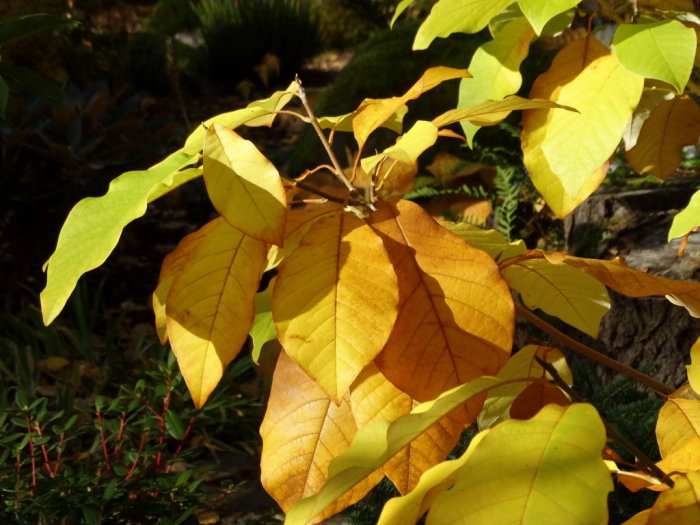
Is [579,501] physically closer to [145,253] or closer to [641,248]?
[641,248]

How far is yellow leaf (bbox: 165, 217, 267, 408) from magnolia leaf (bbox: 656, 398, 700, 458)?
416 millimetres

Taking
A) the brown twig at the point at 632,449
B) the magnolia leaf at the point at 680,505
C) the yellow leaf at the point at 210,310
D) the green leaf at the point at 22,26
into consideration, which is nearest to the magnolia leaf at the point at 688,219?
the brown twig at the point at 632,449

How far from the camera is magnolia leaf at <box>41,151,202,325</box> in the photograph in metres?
0.59

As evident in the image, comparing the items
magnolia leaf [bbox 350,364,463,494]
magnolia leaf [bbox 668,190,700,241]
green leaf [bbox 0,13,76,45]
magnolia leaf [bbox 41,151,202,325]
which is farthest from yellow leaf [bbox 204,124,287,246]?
green leaf [bbox 0,13,76,45]

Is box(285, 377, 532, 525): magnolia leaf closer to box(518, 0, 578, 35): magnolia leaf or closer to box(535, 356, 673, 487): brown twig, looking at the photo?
box(535, 356, 673, 487): brown twig

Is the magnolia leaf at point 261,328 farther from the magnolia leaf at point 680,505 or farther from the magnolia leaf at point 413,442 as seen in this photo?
the magnolia leaf at point 680,505

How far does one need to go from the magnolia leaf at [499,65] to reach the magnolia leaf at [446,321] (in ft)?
0.91

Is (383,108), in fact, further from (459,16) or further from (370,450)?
(370,450)

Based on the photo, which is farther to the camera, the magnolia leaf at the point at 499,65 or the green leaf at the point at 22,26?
the green leaf at the point at 22,26

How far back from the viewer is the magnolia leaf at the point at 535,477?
0.45 m

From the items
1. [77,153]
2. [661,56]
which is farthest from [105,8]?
[661,56]

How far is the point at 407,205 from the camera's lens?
25.2 inches

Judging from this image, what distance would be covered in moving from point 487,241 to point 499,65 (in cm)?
22

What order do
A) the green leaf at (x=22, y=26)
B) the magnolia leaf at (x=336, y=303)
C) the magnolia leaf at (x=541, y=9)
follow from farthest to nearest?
1. the green leaf at (x=22, y=26)
2. the magnolia leaf at (x=541, y=9)
3. the magnolia leaf at (x=336, y=303)
